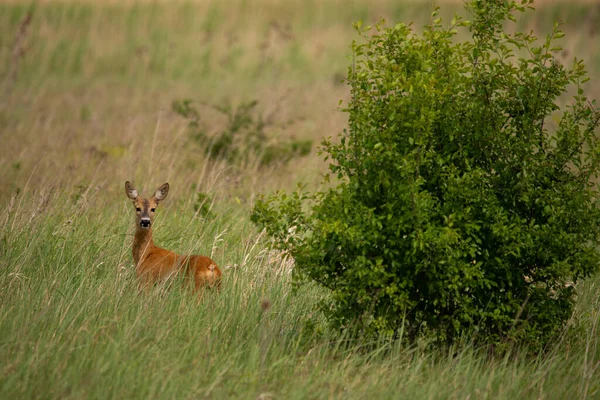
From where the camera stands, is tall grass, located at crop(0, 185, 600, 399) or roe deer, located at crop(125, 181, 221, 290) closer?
tall grass, located at crop(0, 185, 600, 399)

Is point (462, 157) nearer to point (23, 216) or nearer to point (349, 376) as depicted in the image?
point (349, 376)

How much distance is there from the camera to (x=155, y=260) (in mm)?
6473

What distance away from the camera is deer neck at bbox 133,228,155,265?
684 cm

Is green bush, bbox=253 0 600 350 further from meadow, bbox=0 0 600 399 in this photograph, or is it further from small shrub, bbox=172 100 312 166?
small shrub, bbox=172 100 312 166

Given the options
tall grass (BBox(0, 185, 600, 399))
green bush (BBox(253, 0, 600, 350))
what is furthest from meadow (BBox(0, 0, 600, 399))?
green bush (BBox(253, 0, 600, 350))

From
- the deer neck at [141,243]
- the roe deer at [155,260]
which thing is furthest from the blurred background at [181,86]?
the deer neck at [141,243]

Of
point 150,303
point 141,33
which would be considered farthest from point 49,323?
point 141,33

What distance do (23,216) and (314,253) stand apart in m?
2.91

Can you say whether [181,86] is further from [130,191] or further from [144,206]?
[144,206]

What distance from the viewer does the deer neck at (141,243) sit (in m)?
6.84

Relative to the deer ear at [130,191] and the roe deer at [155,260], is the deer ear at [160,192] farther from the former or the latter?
the deer ear at [130,191]

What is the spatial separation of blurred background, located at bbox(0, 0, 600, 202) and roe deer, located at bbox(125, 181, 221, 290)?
1007 millimetres

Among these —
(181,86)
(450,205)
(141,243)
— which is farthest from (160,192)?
(181,86)

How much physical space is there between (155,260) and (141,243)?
50 centimetres
